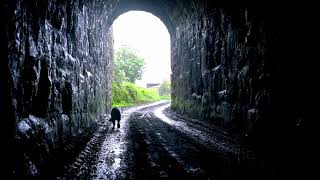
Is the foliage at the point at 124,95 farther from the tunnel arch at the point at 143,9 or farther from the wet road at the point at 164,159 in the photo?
the wet road at the point at 164,159

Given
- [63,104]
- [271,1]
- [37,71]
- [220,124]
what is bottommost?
[220,124]

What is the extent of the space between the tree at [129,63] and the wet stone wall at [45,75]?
42.8 metres

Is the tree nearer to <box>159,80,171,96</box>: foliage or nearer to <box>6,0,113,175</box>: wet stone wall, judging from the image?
<box>159,80,171,96</box>: foliage

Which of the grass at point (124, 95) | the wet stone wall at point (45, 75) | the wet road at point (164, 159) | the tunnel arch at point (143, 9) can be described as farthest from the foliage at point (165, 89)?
the wet road at point (164, 159)

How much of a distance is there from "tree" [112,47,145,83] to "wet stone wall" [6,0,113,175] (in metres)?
42.8

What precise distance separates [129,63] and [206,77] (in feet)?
135

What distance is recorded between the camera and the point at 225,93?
12.0m

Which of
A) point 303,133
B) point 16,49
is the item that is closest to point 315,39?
point 303,133

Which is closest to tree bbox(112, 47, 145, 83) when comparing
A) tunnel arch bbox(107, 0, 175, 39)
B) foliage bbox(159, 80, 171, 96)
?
foliage bbox(159, 80, 171, 96)

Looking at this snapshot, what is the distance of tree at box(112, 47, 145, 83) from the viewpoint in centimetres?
5444

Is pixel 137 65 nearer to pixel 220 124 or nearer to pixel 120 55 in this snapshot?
pixel 120 55

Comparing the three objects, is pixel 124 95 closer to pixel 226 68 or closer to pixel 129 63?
pixel 129 63

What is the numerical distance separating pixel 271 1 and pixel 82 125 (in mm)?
7261

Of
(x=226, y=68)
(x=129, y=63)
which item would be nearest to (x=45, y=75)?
(x=226, y=68)
